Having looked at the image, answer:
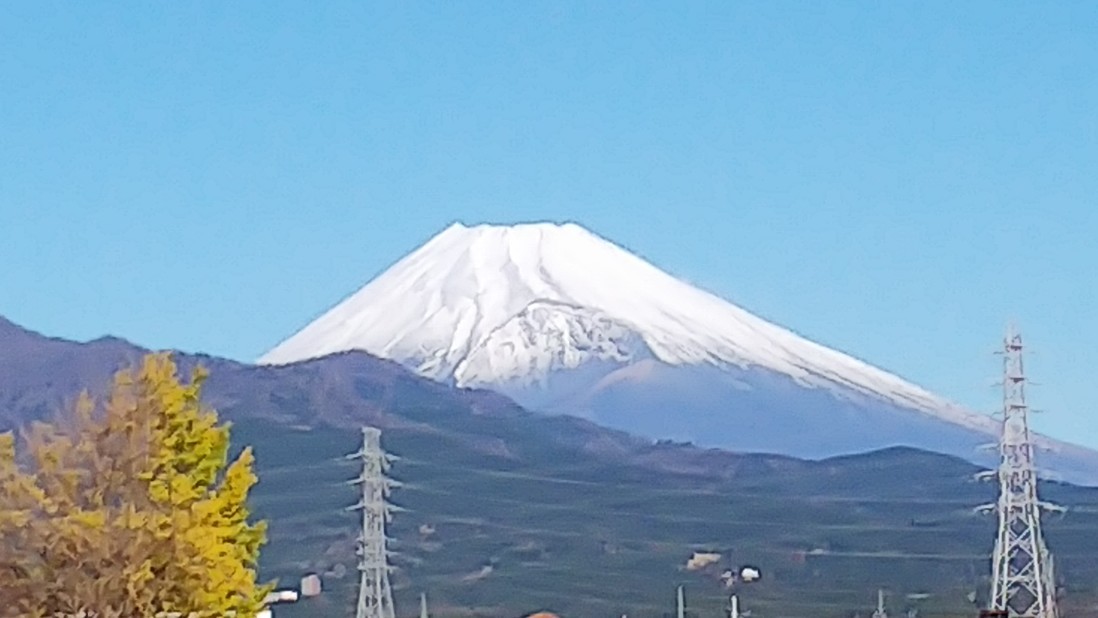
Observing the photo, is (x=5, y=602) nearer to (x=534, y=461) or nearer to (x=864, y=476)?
(x=534, y=461)

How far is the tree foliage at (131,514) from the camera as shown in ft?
77.9

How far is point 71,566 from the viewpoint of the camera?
24.1 metres

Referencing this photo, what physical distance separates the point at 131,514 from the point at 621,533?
5016 inches

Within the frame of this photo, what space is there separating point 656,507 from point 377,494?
12539 cm

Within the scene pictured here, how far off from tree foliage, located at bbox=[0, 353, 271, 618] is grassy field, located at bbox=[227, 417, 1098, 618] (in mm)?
77984

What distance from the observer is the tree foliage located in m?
23.8

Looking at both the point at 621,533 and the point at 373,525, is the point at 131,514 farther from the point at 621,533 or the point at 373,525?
the point at 621,533

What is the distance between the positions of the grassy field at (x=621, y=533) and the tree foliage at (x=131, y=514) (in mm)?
77984

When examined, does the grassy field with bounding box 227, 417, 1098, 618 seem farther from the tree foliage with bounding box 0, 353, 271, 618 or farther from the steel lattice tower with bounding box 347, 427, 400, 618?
the tree foliage with bounding box 0, 353, 271, 618

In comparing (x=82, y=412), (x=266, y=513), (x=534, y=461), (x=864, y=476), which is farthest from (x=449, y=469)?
(x=82, y=412)

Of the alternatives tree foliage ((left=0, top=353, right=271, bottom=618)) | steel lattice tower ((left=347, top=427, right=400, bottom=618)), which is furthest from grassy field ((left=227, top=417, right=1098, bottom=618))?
tree foliage ((left=0, top=353, right=271, bottom=618))

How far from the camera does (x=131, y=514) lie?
23750 millimetres

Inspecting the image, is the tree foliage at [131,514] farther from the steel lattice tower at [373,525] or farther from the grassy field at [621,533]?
the grassy field at [621,533]

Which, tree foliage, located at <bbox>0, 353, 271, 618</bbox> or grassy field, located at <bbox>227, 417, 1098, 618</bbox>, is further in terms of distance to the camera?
grassy field, located at <bbox>227, 417, 1098, 618</bbox>
